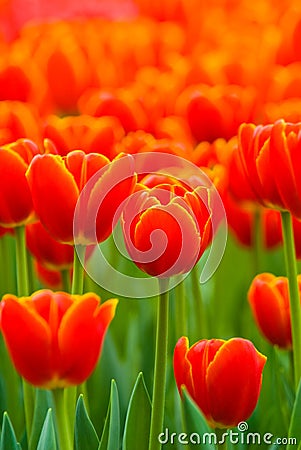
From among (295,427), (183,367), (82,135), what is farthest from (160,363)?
(82,135)

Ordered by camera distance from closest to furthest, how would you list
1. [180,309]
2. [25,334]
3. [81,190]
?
[25,334]
[81,190]
[180,309]

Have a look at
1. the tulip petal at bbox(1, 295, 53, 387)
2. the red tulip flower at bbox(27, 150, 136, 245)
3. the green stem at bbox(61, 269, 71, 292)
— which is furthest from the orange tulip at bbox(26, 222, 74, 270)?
the tulip petal at bbox(1, 295, 53, 387)

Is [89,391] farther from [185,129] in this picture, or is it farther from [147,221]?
[185,129]

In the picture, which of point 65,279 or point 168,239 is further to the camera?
point 65,279

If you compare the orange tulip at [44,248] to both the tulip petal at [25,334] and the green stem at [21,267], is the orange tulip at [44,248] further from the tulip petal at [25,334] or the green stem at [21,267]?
the tulip petal at [25,334]

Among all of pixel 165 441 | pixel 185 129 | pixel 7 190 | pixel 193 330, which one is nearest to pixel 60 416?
pixel 165 441

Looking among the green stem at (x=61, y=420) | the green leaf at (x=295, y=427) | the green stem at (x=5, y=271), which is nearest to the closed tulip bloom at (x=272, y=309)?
the green leaf at (x=295, y=427)

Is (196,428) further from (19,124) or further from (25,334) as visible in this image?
(19,124)
